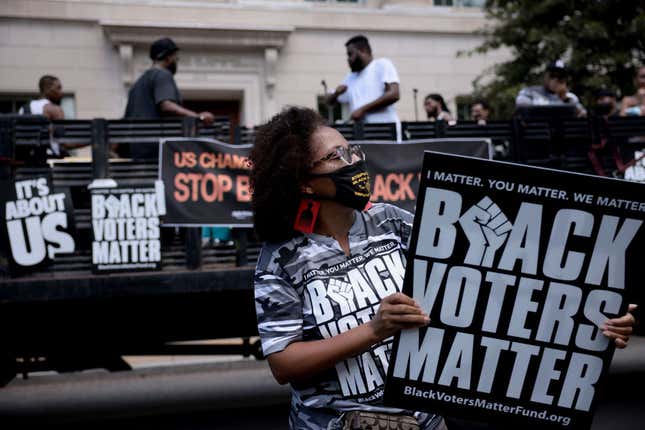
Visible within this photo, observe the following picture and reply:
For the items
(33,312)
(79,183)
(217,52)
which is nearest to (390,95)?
(79,183)

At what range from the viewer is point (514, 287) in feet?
6.18

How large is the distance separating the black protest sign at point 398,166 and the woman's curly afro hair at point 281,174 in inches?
118

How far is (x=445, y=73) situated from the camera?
567 inches

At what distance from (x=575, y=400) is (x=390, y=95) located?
4635 mm

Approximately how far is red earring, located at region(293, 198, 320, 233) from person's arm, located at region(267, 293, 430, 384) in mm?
355

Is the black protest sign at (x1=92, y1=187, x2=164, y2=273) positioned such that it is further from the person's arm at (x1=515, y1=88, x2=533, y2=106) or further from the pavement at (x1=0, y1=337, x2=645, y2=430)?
the person's arm at (x1=515, y1=88, x2=533, y2=106)

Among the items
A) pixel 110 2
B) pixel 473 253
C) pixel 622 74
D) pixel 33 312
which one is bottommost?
pixel 33 312

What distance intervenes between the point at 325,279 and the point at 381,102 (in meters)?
4.43

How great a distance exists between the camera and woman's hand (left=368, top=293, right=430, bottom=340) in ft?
5.87

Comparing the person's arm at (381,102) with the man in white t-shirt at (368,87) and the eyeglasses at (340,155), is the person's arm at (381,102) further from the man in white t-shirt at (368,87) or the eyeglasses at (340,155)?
the eyeglasses at (340,155)

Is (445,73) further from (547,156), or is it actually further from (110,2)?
(547,156)

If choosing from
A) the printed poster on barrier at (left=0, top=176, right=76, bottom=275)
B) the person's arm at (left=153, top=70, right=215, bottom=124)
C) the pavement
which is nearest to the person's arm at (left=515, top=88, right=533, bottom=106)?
the pavement

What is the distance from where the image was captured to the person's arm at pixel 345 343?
5.89ft

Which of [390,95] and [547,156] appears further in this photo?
[390,95]
